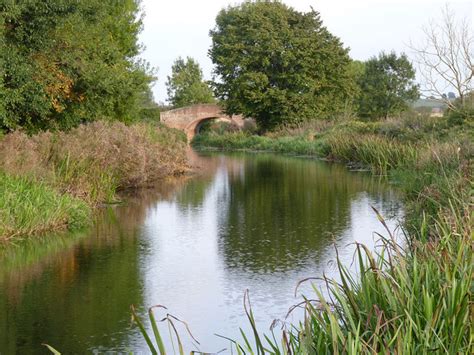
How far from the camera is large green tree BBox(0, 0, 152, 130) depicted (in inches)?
599

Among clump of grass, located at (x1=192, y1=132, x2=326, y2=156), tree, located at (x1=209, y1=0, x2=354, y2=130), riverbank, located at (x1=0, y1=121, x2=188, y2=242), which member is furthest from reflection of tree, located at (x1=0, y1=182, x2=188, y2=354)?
tree, located at (x1=209, y1=0, x2=354, y2=130)

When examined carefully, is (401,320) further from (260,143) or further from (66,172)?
(260,143)

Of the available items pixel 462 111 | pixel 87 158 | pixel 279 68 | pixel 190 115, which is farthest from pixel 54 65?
pixel 190 115

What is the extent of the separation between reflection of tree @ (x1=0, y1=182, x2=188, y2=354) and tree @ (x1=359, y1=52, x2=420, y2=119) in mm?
51818

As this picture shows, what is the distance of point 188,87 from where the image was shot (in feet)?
257

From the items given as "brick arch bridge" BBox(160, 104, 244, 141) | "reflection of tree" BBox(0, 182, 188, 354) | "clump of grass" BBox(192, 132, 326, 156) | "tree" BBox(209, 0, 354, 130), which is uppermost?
"tree" BBox(209, 0, 354, 130)

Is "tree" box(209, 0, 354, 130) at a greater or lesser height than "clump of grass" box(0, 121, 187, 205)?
greater

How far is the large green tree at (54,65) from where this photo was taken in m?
15.2

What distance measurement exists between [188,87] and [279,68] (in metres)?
24.3

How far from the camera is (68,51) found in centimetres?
1775

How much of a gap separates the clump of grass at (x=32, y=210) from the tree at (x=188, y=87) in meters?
63.2

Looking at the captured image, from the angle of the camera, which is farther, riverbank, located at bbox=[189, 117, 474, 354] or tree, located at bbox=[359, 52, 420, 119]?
tree, located at bbox=[359, 52, 420, 119]

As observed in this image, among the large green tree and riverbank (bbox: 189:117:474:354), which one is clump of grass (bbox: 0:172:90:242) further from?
riverbank (bbox: 189:117:474:354)

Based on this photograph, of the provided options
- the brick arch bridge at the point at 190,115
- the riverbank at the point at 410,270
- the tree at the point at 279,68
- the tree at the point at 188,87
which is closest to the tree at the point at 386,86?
the tree at the point at 279,68
